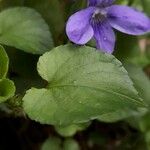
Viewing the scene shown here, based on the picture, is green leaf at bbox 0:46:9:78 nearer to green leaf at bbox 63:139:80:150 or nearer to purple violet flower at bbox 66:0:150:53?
purple violet flower at bbox 66:0:150:53

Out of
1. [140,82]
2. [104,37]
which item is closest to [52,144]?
[140,82]

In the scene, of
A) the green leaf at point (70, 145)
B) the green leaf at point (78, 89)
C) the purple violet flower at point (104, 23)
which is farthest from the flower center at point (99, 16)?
the green leaf at point (70, 145)

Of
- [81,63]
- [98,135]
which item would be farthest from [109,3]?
[98,135]

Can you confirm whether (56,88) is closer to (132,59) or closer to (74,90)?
(74,90)

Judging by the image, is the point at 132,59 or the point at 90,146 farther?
the point at 90,146

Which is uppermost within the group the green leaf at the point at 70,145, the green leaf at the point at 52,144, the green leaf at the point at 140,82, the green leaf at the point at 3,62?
the green leaf at the point at 3,62

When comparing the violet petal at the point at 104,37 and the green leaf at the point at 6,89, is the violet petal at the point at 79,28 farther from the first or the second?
the green leaf at the point at 6,89

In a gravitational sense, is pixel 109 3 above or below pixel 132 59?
above
